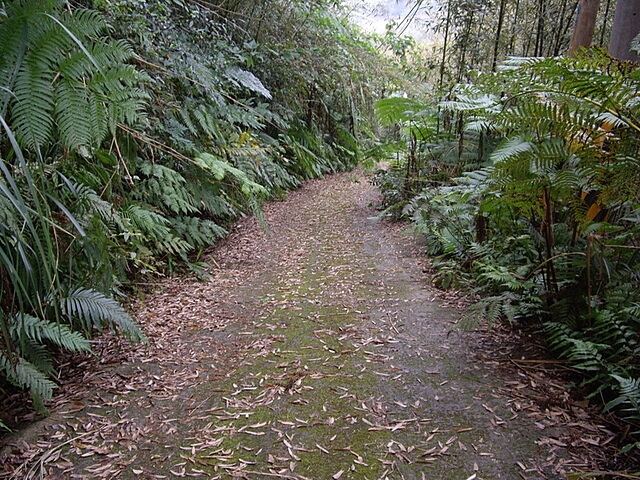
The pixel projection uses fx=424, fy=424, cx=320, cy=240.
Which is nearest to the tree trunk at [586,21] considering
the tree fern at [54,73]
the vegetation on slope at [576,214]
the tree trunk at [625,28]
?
the tree trunk at [625,28]

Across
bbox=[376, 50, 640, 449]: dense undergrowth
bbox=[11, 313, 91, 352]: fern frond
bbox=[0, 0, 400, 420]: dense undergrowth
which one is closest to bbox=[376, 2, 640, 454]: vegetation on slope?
bbox=[376, 50, 640, 449]: dense undergrowth

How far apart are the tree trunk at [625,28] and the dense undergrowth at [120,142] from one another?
10.6 ft

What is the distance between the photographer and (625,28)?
3268 mm

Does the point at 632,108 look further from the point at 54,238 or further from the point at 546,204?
the point at 54,238

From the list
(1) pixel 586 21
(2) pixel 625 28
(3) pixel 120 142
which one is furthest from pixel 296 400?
(1) pixel 586 21

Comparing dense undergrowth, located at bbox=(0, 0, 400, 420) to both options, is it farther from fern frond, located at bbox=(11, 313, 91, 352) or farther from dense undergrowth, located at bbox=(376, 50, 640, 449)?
dense undergrowth, located at bbox=(376, 50, 640, 449)

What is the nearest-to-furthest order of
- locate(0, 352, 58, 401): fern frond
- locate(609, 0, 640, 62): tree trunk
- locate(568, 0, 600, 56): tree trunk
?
locate(0, 352, 58, 401): fern frond < locate(609, 0, 640, 62): tree trunk < locate(568, 0, 600, 56): tree trunk

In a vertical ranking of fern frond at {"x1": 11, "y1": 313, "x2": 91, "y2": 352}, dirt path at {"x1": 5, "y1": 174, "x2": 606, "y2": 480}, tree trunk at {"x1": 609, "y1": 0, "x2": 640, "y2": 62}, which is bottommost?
dirt path at {"x1": 5, "y1": 174, "x2": 606, "y2": 480}

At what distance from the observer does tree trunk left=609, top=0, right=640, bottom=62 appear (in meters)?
3.23

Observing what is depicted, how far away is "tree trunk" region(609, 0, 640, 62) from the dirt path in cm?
242

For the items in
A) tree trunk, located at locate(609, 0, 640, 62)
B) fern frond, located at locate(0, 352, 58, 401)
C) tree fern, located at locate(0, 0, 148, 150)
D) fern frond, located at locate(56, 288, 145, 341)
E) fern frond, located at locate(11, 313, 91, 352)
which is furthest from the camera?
tree trunk, located at locate(609, 0, 640, 62)

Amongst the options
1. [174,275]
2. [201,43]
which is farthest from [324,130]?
[174,275]

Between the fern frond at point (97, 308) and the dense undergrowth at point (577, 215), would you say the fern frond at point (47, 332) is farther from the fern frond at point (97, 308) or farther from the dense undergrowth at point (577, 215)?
the dense undergrowth at point (577, 215)

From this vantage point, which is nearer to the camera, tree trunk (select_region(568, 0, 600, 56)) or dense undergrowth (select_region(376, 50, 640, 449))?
dense undergrowth (select_region(376, 50, 640, 449))
